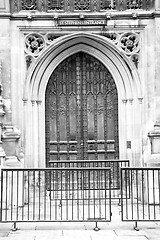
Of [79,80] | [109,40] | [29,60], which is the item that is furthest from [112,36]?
[29,60]

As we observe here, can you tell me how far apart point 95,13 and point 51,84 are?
219 centimetres

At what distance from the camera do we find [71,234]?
7277 millimetres

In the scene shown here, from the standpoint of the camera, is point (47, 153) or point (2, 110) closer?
point (2, 110)

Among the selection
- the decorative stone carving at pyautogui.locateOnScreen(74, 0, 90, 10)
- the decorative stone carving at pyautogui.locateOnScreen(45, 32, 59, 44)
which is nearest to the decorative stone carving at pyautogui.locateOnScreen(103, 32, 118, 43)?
the decorative stone carving at pyautogui.locateOnScreen(74, 0, 90, 10)

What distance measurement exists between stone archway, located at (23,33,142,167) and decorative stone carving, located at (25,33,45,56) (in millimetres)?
186

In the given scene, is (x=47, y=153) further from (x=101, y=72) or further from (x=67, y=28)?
(x=67, y=28)

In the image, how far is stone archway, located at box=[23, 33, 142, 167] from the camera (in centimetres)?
1107

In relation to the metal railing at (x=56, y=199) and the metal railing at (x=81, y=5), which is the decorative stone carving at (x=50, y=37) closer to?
the metal railing at (x=81, y=5)

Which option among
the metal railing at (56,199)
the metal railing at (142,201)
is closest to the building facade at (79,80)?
the metal railing at (142,201)

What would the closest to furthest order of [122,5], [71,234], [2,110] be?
[71,234]
[2,110]
[122,5]

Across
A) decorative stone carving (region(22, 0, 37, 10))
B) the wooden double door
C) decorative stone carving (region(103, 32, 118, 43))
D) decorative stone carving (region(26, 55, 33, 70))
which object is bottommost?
the wooden double door

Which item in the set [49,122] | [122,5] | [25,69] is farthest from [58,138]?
[122,5]

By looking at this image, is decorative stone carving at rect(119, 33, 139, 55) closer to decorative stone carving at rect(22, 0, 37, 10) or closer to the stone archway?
the stone archway

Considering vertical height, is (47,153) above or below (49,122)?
below
